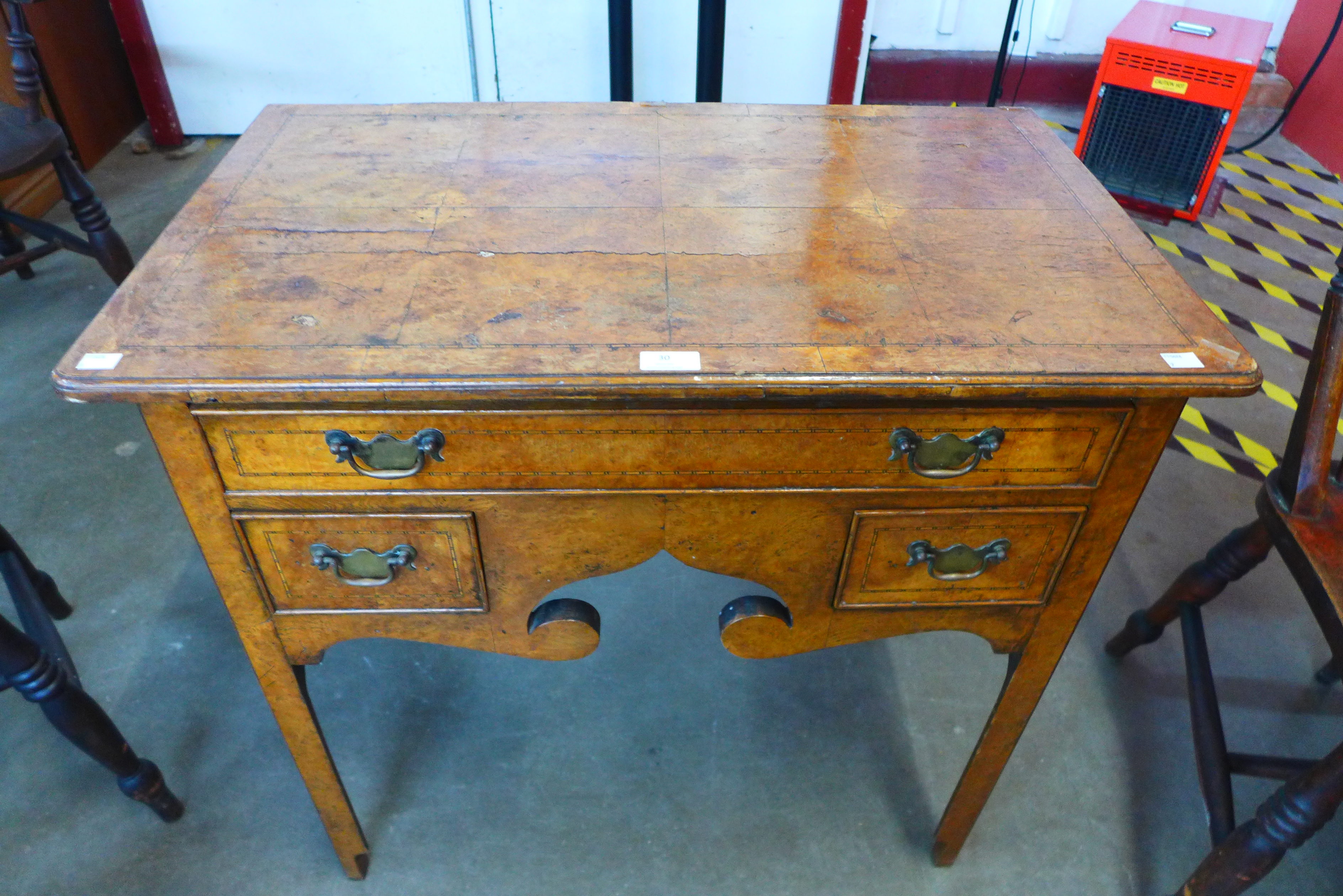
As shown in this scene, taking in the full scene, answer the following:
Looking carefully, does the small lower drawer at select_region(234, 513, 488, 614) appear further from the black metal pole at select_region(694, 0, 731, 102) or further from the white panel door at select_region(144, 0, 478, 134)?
the white panel door at select_region(144, 0, 478, 134)

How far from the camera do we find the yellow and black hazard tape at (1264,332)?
10.3 feet

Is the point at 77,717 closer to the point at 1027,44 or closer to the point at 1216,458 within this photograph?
the point at 1216,458

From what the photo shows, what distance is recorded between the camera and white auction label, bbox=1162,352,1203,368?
112 cm

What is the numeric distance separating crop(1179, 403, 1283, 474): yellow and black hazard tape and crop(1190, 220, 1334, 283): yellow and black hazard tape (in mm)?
1134

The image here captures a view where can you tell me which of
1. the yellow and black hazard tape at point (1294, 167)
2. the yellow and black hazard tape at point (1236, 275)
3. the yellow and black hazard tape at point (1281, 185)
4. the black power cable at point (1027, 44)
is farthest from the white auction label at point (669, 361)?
the yellow and black hazard tape at point (1294, 167)

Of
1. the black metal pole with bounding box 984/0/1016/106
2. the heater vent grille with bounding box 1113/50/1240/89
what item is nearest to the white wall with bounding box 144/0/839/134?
the black metal pole with bounding box 984/0/1016/106

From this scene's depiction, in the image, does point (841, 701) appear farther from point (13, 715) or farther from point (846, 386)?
point (13, 715)

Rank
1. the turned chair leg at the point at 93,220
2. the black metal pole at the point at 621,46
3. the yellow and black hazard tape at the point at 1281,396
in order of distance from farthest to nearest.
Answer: the black metal pole at the point at 621,46
the yellow and black hazard tape at the point at 1281,396
the turned chair leg at the point at 93,220

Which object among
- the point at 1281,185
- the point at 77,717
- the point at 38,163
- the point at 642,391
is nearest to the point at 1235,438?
the point at 1281,185

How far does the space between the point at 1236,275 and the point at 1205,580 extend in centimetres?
225

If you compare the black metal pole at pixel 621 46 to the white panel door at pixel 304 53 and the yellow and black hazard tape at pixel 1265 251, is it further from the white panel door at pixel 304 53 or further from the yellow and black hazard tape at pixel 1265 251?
the yellow and black hazard tape at pixel 1265 251

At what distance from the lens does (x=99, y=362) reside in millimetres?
1059

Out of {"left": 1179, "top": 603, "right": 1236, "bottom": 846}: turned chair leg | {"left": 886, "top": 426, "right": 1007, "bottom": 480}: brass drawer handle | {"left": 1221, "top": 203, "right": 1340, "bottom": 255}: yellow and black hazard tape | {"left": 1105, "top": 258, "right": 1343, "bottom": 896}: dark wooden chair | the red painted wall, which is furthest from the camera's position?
the red painted wall

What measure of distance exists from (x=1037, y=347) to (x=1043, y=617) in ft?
1.63
